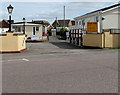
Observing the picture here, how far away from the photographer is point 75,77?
7.89 meters

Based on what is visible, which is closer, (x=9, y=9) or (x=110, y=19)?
(x=9, y=9)

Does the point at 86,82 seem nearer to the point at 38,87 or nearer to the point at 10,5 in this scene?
the point at 38,87

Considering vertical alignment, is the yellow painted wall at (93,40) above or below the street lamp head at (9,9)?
below

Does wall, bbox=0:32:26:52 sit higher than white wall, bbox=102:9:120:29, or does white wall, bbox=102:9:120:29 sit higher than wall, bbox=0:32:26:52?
white wall, bbox=102:9:120:29

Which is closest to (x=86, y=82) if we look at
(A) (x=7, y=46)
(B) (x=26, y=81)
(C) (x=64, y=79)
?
(C) (x=64, y=79)

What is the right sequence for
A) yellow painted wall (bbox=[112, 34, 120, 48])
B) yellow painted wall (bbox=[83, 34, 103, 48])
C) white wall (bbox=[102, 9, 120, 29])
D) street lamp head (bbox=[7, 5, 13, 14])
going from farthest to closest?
white wall (bbox=[102, 9, 120, 29]) → yellow painted wall (bbox=[112, 34, 120, 48]) → yellow painted wall (bbox=[83, 34, 103, 48]) → street lamp head (bbox=[7, 5, 13, 14])

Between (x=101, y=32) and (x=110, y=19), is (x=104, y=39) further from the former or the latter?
(x=110, y=19)

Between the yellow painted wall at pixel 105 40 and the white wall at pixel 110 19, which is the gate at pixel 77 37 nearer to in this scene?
the yellow painted wall at pixel 105 40

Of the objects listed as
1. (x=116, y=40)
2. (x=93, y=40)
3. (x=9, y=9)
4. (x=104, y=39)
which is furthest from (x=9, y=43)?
(x=116, y=40)

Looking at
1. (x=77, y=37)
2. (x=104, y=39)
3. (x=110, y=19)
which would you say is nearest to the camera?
(x=104, y=39)

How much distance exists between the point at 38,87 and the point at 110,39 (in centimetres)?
1773

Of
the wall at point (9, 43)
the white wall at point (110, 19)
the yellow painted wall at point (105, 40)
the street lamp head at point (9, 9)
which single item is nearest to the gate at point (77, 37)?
the yellow painted wall at point (105, 40)

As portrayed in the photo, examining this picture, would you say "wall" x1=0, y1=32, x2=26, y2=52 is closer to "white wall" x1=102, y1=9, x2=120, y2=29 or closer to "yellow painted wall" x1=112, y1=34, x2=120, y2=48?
"yellow painted wall" x1=112, y1=34, x2=120, y2=48

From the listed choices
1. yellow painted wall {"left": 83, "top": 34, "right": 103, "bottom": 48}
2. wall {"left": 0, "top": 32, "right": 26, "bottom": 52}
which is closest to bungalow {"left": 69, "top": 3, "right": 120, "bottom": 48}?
yellow painted wall {"left": 83, "top": 34, "right": 103, "bottom": 48}
